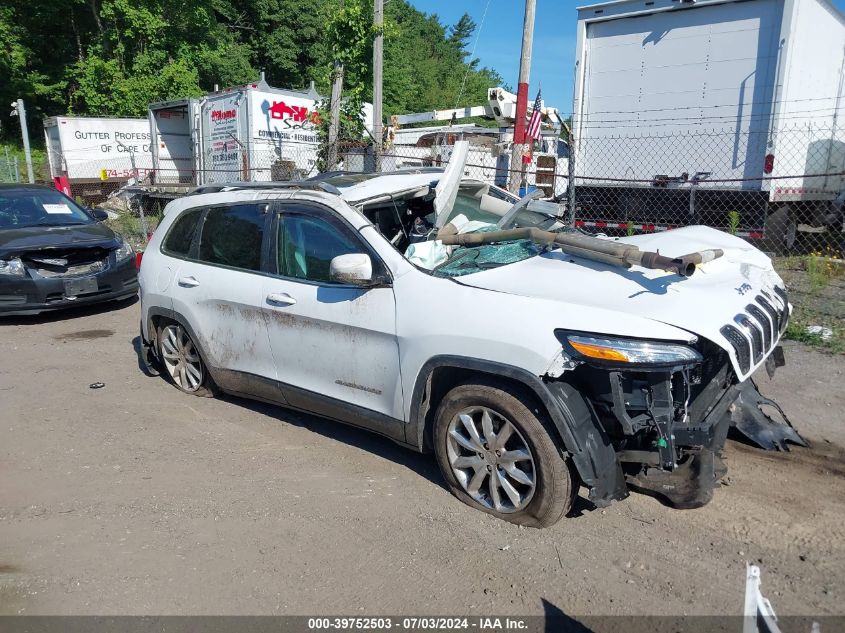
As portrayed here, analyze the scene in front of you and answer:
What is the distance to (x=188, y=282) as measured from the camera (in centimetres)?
506

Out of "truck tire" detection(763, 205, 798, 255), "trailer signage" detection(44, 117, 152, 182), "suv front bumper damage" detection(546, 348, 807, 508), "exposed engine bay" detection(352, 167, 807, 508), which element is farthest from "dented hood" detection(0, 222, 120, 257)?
"trailer signage" detection(44, 117, 152, 182)

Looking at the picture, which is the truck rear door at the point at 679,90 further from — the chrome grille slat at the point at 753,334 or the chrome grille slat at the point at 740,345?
the chrome grille slat at the point at 740,345

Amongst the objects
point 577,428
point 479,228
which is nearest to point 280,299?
point 479,228

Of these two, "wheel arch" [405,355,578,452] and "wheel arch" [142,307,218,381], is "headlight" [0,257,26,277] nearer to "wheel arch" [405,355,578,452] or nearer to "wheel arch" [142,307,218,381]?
"wheel arch" [142,307,218,381]

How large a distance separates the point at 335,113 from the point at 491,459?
957 centimetres

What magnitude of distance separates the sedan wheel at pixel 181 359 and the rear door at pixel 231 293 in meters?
0.31


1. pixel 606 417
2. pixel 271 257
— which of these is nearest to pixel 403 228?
pixel 271 257

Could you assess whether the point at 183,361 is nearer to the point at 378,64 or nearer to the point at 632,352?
the point at 632,352

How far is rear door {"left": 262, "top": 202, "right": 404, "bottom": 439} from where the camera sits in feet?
12.6

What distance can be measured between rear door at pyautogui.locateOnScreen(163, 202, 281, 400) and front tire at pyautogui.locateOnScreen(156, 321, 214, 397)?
0.30 metres

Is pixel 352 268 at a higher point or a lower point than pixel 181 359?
higher

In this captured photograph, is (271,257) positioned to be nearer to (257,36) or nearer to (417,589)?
(417,589)

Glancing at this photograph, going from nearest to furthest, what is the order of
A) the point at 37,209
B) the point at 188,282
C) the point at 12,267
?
the point at 188,282 → the point at 12,267 → the point at 37,209

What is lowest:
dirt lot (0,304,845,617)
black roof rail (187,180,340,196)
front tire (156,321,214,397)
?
dirt lot (0,304,845,617)
